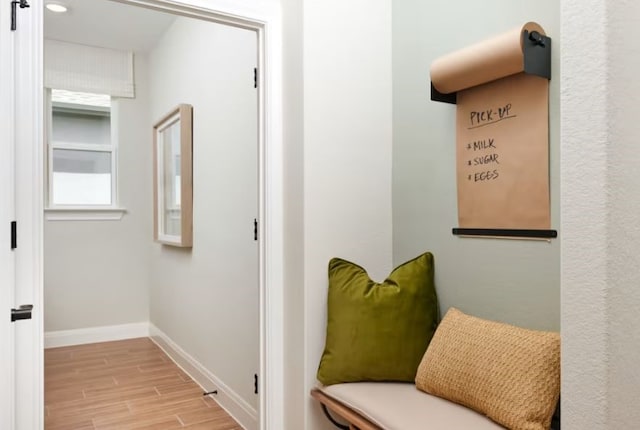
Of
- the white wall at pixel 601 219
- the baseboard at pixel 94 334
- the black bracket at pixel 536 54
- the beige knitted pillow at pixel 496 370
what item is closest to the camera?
the white wall at pixel 601 219

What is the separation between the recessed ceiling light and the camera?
11.8 feet

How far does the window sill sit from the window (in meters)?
0.04

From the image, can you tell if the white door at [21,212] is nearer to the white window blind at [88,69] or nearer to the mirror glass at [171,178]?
the mirror glass at [171,178]

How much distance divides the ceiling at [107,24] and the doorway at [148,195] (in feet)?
0.05

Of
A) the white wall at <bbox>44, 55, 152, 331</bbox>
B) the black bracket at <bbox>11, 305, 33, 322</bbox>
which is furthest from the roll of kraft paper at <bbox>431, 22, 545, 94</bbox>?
the white wall at <bbox>44, 55, 152, 331</bbox>

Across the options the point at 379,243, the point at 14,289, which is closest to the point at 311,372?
the point at 379,243

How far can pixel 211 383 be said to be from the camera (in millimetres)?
3240

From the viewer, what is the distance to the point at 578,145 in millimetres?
1160

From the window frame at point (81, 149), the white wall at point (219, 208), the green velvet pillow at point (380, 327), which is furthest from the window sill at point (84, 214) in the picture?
the green velvet pillow at point (380, 327)

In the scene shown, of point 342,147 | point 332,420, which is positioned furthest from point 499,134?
point 332,420

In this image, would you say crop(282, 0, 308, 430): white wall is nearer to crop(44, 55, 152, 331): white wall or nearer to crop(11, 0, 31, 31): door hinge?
crop(11, 0, 31, 31): door hinge

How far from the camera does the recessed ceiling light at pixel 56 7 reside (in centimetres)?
359

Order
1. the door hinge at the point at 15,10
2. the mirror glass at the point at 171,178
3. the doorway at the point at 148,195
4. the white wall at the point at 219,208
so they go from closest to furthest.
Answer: the door hinge at the point at 15,10 < the white wall at the point at 219,208 < the doorway at the point at 148,195 < the mirror glass at the point at 171,178

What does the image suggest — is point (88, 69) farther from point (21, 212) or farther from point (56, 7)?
point (21, 212)
